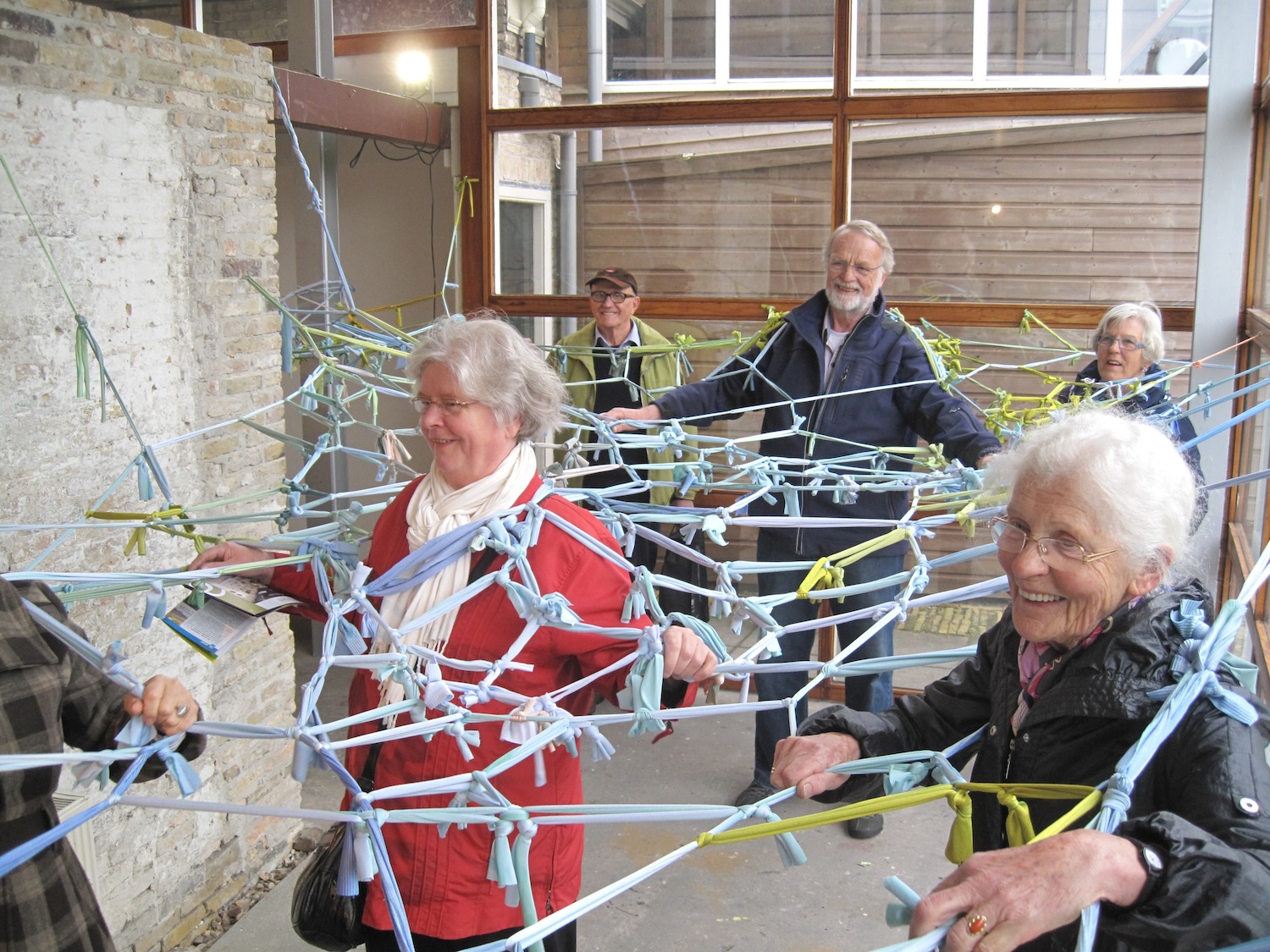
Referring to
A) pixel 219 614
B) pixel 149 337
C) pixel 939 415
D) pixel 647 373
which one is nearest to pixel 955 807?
pixel 219 614

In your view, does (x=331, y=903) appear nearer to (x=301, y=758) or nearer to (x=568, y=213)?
(x=301, y=758)

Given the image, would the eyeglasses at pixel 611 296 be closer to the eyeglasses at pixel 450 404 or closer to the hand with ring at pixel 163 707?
the eyeglasses at pixel 450 404

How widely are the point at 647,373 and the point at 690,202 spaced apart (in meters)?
0.95

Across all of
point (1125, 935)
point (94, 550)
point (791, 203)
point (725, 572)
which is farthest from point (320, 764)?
point (791, 203)

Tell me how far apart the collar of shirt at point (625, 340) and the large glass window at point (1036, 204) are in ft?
3.35

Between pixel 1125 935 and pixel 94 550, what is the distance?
7.50ft

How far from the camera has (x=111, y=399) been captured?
2656 mm

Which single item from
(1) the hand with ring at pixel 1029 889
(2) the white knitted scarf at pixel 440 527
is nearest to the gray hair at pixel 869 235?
(2) the white knitted scarf at pixel 440 527

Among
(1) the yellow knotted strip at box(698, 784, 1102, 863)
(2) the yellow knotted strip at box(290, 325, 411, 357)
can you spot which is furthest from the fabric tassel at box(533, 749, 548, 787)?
(2) the yellow knotted strip at box(290, 325, 411, 357)

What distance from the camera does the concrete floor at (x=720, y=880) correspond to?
2971 mm

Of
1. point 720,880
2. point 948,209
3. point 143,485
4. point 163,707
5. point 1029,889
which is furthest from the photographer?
point 948,209

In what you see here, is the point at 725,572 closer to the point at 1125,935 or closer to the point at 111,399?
the point at 1125,935

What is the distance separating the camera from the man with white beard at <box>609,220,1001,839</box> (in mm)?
3074

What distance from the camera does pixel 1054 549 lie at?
1256 millimetres
